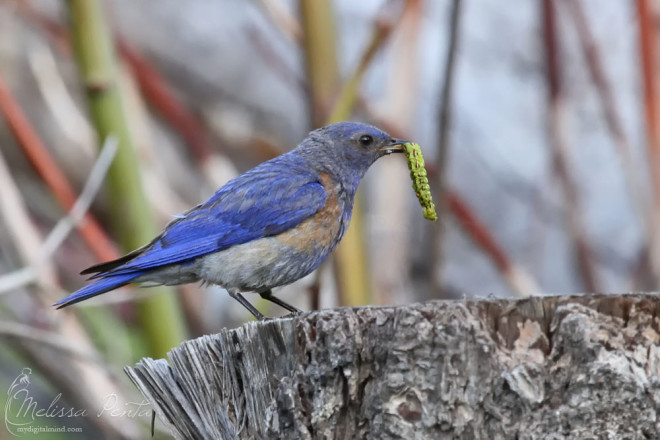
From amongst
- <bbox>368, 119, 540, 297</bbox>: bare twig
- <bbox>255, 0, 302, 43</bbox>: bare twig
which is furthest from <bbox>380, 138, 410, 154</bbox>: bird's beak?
<bbox>368, 119, 540, 297</bbox>: bare twig

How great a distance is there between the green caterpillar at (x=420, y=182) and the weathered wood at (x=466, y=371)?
134 centimetres

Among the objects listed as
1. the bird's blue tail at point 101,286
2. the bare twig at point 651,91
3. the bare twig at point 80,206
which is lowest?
the bird's blue tail at point 101,286

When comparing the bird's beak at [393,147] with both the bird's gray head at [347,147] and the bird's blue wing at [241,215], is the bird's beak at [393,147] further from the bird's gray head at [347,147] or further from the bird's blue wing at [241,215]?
the bird's blue wing at [241,215]

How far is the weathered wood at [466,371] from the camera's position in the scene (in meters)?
2.50

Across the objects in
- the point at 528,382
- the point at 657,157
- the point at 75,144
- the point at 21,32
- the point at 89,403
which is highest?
the point at 21,32

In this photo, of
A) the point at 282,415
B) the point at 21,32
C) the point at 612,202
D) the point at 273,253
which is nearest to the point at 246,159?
the point at 21,32

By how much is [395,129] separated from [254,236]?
2184mm

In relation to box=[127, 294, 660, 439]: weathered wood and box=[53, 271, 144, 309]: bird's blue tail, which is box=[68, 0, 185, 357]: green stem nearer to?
box=[53, 271, 144, 309]: bird's blue tail

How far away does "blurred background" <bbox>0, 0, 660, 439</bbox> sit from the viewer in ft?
22.8

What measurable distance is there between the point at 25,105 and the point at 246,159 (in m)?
2.02

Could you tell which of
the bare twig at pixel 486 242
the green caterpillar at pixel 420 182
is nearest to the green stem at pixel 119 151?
the green caterpillar at pixel 420 182

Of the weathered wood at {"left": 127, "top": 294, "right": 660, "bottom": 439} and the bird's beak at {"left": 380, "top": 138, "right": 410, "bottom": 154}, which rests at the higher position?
the bird's beak at {"left": 380, "top": 138, "right": 410, "bottom": 154}

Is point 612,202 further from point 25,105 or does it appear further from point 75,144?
point 25,105

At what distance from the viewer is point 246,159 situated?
341 inches
